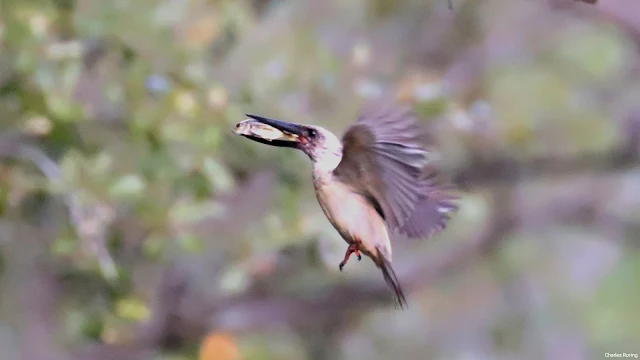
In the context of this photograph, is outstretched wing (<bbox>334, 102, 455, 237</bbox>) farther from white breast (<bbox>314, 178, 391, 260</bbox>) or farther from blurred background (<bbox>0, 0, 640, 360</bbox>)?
blurred background (<bbox>0, 0, 640, 360</bbox>)

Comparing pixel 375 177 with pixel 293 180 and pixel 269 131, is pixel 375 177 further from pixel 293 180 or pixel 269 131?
pixel 293 180

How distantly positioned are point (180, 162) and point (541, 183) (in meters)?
0.61

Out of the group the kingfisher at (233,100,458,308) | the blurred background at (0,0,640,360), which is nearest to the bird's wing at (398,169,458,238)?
the kingfisher at (233,100,458,308)

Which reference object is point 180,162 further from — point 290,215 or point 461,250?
point 461,250

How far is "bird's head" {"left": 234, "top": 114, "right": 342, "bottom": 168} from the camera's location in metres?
0.22

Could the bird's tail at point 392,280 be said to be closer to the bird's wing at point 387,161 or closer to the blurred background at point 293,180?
the bird's wing at point 387,161

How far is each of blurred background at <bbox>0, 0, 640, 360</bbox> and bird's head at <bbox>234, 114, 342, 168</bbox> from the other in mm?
539

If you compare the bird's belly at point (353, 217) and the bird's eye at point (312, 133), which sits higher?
the bird's eye at point (312, 133)

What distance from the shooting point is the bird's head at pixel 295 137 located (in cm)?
22

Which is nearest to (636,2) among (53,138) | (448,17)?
(448,17)

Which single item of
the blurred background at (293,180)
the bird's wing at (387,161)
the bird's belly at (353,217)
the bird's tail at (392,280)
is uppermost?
the blurred background at (293,180)

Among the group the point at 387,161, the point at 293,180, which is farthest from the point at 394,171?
the point at 293,180

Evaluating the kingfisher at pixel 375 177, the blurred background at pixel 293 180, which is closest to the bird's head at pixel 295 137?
the kingfisher at pixel 375 177

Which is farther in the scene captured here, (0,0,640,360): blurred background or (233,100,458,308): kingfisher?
(0,0,640,360): blurred background
